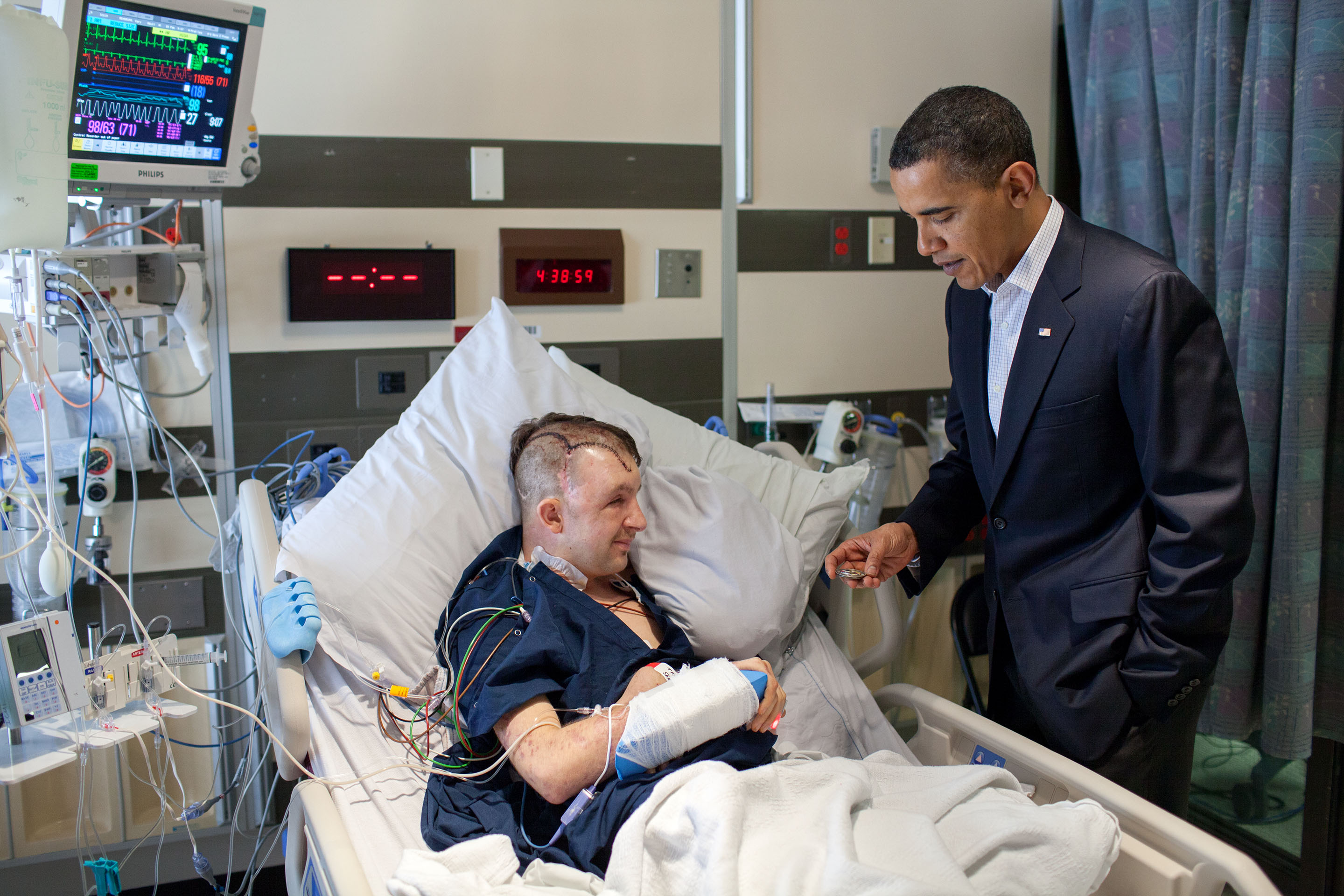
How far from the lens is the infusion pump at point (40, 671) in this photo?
1.41 meters

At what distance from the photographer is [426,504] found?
1.78 m

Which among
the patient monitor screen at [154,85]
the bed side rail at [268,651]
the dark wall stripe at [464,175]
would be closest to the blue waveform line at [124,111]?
the patient monitor screen at [154,85]

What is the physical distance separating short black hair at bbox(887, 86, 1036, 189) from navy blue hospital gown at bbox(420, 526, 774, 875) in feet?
2.95

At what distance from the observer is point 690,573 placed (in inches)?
68.2

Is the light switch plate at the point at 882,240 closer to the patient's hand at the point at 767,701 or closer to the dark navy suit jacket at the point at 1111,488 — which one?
the dark navy suit jacket at the point at 1111,488

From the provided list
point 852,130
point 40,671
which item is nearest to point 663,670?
point 40,671

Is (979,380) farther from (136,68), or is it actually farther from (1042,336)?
(136,68)

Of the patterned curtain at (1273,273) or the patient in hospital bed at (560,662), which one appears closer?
the patient in hospital bed at (560,662)

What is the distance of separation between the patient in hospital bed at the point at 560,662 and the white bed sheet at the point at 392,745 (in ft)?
0.20

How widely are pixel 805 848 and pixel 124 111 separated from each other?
5.76 feet

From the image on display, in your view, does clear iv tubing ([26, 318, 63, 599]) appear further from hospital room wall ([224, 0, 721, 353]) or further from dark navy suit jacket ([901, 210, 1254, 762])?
dark navy suit jacket ([901, 210, 1254, 762])

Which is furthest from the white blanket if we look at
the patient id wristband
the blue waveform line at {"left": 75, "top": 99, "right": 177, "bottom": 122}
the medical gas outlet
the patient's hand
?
the blue waveform line at {"left": 75, "top": 99, "right": 177, "bottom": 122}

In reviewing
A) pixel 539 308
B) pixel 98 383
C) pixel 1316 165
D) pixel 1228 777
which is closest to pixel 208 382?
pixel 98 383

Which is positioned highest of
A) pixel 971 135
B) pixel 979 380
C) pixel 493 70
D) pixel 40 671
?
pixel 493 70
